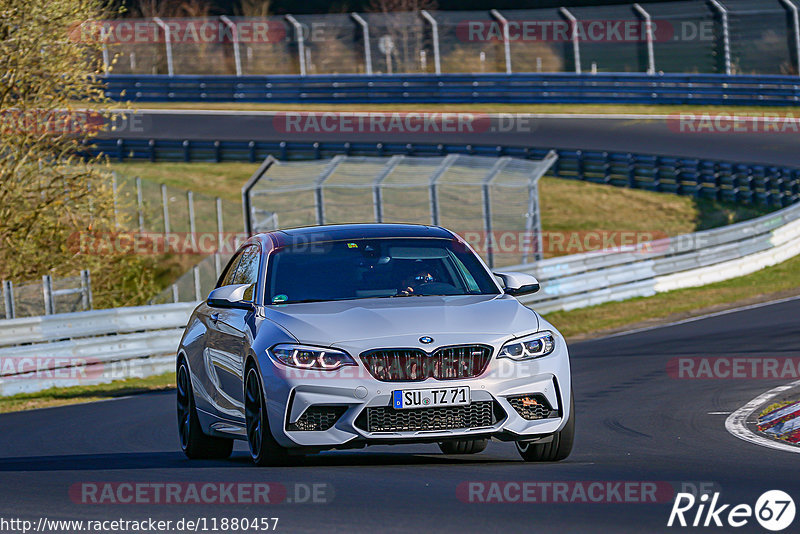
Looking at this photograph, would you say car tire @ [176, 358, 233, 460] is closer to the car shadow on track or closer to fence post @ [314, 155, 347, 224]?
the car shadow on track

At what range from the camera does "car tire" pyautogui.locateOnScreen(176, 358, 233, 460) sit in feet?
32.0

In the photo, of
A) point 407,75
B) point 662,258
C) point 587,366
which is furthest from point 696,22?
point 587,366

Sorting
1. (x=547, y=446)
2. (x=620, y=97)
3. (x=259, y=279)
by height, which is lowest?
(x=620, y=97)

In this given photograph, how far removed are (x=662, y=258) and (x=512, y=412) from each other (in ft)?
58.2

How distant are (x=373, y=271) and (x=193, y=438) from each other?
195 cm

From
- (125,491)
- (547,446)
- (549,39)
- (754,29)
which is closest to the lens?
(125,491)

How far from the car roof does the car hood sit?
0.75m

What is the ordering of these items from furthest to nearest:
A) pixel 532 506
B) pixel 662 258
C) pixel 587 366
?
pixel 662 258 → pixel 587 366 → pixel 532 506

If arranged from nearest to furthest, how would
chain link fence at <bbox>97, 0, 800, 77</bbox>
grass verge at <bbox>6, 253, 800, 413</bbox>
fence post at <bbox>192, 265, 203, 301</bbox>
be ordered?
grass verge at <bbox>6, 253, 800, 413</bbox>
fence post at <bbox>192, 265, 203, 301</bbox>
chain link fence at <bbox>97, 0, 800, 77</bbox>

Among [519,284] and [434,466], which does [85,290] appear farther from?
[434,466]

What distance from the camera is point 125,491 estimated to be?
300 inches

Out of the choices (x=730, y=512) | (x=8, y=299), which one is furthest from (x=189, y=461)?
(x=8, y=299)

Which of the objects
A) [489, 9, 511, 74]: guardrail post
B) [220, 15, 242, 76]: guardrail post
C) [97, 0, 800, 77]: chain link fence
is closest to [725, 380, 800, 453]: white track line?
[97, 0, 800, 77]: chain link fence

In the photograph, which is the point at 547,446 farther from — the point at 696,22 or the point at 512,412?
the point at 696,22
